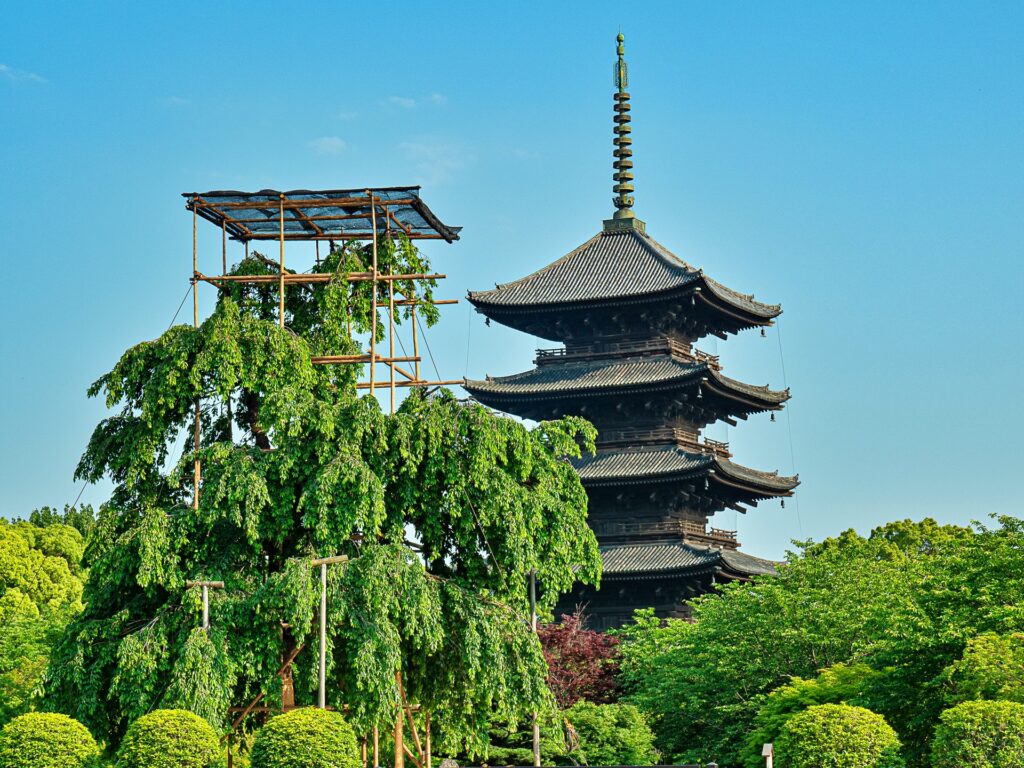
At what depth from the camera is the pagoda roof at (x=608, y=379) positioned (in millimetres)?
44969

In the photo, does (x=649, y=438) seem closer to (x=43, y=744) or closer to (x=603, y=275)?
(x=603, y=275)

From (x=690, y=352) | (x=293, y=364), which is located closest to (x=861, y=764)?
(x=293, y=364)

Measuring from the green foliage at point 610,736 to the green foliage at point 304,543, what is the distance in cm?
634

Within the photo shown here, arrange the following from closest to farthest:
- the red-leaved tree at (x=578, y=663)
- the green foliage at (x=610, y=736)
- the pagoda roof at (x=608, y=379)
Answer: the green foliage at (x=610, y=736)
the red-leaved tree at (x=578, y=663)
the pagoda roof at (x=608, y=379)

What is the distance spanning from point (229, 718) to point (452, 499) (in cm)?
525

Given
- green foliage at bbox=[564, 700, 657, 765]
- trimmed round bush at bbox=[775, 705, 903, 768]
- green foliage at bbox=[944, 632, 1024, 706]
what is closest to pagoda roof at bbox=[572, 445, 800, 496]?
A: green foliage at bbox=[564, 700, 657, 765]

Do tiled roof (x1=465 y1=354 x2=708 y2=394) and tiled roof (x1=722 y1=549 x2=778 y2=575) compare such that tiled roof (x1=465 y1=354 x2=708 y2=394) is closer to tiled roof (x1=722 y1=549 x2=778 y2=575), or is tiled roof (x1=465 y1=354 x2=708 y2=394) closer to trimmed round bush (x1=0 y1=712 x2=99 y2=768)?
tiled roof (x1=722 y1=549 x2=778 y2=575)

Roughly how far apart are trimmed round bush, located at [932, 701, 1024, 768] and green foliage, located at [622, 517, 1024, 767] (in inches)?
188

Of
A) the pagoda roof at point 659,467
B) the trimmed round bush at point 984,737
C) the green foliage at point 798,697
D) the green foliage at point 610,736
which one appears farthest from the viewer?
the pagoda roof at point 659,467

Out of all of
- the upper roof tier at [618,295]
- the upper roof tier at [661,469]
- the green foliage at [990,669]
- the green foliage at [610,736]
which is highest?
the upper roof tier at [618,295]

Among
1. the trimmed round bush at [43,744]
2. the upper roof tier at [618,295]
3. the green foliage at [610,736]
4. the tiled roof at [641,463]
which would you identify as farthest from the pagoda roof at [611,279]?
the trimmed round bush at [43,744]

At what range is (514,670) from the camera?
27.7m

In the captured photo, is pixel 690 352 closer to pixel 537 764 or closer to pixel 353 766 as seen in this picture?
pixel 537 764

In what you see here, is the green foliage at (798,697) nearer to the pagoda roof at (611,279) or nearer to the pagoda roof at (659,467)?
the pagoda roof at (659,467)
